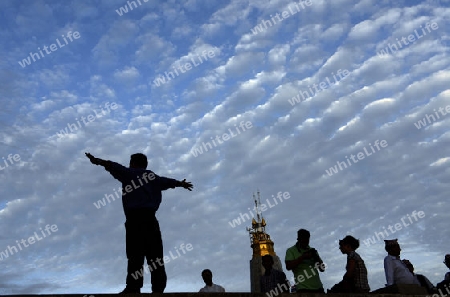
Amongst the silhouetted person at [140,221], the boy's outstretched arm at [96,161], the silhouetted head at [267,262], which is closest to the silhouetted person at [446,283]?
the silhouetted head at [267,262]

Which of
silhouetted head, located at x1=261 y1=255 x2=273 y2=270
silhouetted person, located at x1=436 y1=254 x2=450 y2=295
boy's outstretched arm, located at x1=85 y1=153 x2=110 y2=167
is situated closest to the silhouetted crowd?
silhouetted head, located at x1=261 y1=255 x2=273 y2=270

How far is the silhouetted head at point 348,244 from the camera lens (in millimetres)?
7352

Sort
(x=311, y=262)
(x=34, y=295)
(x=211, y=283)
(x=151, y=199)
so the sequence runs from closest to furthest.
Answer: (x=34, y=295) < (x=151, y=199) < (x=311, y=262) < (x=211, y=283)

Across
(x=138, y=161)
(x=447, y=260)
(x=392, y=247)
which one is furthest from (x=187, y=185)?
(x=447, y=260)

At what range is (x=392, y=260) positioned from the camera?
25.1 ft

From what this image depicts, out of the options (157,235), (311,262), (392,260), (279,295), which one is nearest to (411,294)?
(392,260)

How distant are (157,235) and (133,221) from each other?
1.32ft

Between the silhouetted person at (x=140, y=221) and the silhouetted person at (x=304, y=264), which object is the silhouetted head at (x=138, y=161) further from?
the silhouetted person at (x=304, y=264)

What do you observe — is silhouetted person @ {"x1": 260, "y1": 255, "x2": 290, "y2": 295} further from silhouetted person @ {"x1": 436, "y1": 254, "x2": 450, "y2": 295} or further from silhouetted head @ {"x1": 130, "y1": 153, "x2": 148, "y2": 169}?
silhouetted head @ {"x1": 130, "y1": 153, "x2": 148, "y2": 169}

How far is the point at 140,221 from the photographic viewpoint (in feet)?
21.3

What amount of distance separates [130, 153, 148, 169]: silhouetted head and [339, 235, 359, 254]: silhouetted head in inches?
136

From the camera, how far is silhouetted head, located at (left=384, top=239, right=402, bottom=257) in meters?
7.72

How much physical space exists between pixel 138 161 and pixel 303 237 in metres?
2.98

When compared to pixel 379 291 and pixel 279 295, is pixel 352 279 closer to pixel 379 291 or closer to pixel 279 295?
pixel 379 291
